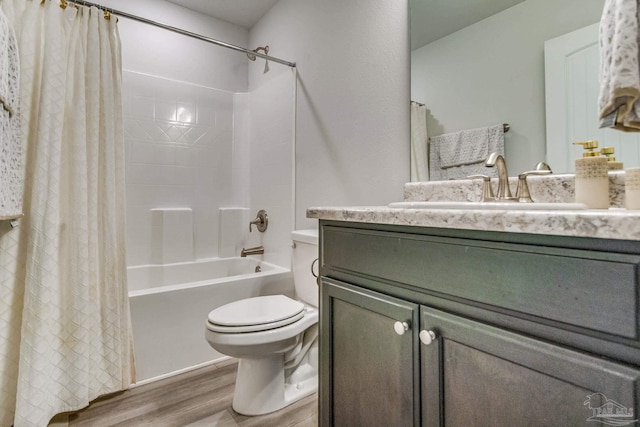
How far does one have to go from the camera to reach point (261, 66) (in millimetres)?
2641

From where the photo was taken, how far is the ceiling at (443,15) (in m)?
1.23

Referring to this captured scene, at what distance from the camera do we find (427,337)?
67 cm

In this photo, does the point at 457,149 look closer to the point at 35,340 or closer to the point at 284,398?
the point at 284,398

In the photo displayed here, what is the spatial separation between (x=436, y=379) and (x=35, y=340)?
155 centimetres

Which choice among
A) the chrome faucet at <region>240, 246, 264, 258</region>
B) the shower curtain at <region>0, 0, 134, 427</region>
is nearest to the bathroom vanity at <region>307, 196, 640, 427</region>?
the shower curtain at <region>0, 0, 134, 427</region>

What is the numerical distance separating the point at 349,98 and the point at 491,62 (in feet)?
2.43

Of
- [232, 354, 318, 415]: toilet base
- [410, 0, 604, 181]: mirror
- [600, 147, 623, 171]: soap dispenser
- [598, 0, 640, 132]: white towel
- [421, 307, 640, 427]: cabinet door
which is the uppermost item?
[410, 0, 604, 181]: mirror

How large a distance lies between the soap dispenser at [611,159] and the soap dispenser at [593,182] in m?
0.07

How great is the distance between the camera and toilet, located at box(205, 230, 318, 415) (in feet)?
4.19

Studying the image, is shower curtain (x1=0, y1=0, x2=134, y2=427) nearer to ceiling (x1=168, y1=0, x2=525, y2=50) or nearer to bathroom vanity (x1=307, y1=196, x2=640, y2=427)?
bathroom vanity (x1=307, y1=196, x2=640, y2=427)

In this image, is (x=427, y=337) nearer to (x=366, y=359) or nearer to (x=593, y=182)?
(x=366, y=359)

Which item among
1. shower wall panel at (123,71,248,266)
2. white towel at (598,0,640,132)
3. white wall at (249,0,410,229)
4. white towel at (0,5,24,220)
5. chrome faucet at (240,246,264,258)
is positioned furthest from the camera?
chrome faucet at (240,246,264,258)

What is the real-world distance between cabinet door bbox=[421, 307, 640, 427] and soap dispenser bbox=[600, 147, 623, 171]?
0.66 m

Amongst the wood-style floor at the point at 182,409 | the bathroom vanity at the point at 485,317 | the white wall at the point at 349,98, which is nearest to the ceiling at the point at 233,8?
the white wall at the point at 349,98
